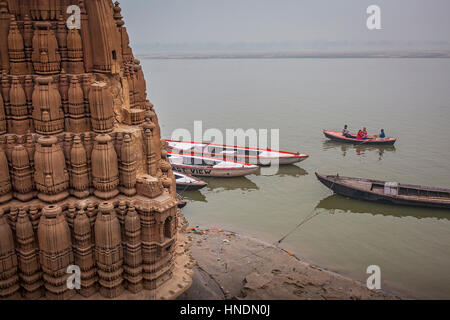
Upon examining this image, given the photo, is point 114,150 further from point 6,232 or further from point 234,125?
point 234,125

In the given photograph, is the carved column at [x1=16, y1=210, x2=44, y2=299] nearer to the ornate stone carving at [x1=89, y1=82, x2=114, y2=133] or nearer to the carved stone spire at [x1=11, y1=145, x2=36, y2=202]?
the carved stone spire at [x1=11, y1=145, x2=36, y2=202]

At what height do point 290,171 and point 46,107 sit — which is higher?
point 46,107

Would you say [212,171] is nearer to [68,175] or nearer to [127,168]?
[127,168]

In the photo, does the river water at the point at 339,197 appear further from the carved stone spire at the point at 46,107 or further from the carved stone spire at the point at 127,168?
the carved stone spire at the point at 46,107

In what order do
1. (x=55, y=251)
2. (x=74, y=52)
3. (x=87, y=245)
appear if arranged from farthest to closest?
(x=74, y=52) < (x=87, y=245) < (x=55, y=251)

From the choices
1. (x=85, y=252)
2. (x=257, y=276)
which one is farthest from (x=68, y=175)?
(x=257, y=276)

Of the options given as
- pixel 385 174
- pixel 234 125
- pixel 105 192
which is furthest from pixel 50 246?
pixel 234 125

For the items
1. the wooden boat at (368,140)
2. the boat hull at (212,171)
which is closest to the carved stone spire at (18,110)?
the boat hull at (212,171)

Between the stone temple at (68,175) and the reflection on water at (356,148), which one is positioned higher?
the stone temple at (68,175)
